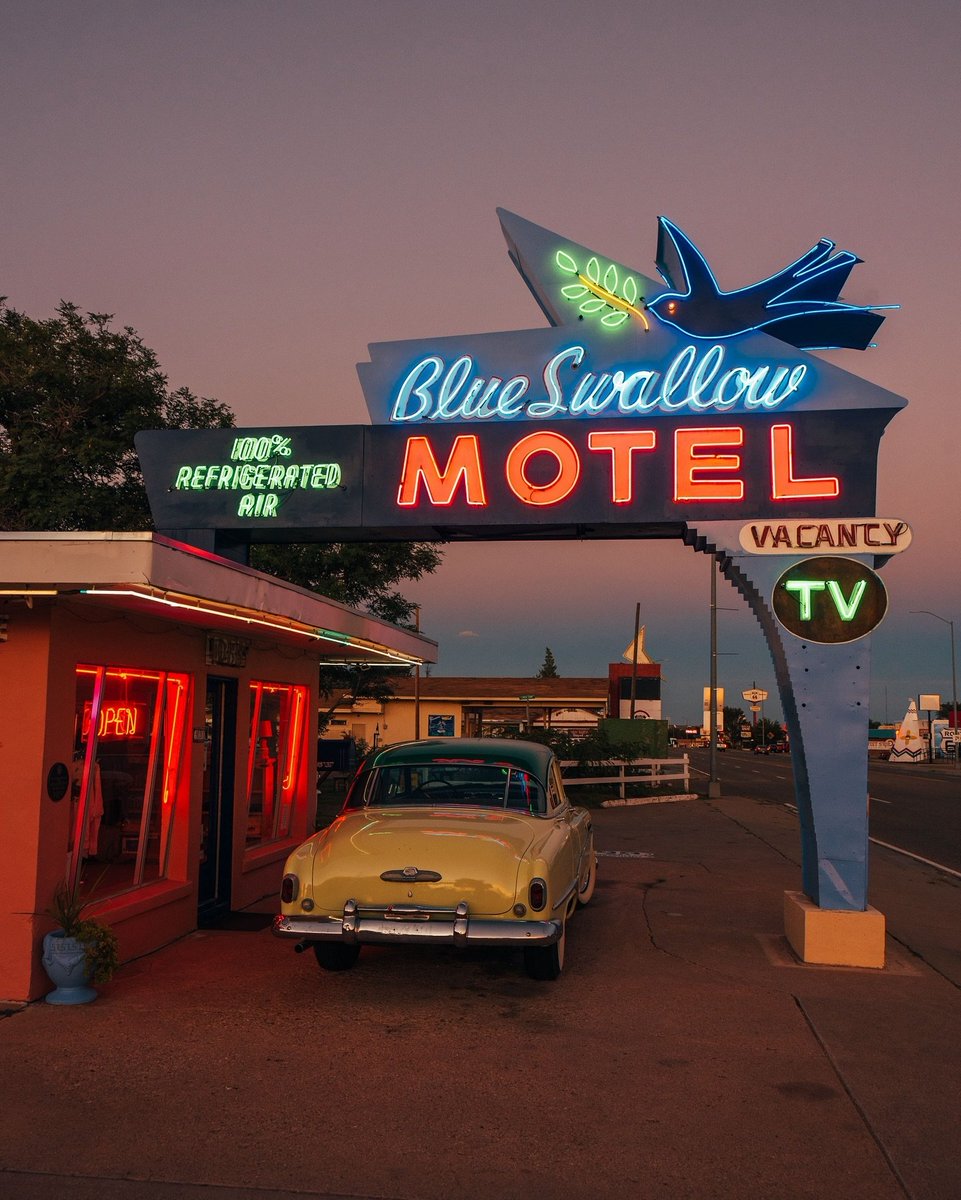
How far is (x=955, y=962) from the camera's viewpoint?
8953 millimetres

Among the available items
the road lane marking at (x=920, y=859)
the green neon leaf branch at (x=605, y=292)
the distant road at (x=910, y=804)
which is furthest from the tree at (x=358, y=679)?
the green neon leaf branch at (x=605, y=292)

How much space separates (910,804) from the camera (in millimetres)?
27984

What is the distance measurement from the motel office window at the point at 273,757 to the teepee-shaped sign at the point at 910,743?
210 feet

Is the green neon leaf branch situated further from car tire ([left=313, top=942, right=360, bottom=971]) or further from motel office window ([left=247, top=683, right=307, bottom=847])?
car tire ([left=313, top=942, right=360, bottom=971])

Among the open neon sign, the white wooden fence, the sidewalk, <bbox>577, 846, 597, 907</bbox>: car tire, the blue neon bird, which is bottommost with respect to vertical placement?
the sidewalk

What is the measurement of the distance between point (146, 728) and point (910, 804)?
24.3 m

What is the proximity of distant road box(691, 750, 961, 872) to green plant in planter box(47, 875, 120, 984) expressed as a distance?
12697 millimetres

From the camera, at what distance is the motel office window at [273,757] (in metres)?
11.3

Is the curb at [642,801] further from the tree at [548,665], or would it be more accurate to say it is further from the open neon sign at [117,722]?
the tree at [548,665]

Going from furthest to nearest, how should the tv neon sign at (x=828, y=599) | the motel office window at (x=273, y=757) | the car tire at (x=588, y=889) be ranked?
the motel office window at (x=273, y=757) < the car tire at (x=588, y=889) < the tv neon sign at (x=828, y=599)

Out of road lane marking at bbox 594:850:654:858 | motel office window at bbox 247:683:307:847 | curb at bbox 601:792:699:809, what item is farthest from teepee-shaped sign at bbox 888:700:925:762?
motel office window at bbox 247:683:307:847

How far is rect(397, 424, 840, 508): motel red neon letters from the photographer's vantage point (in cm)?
918

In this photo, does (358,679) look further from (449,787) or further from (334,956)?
(334,956)

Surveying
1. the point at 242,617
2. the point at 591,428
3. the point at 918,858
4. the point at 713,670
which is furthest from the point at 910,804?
the point at 242,617
